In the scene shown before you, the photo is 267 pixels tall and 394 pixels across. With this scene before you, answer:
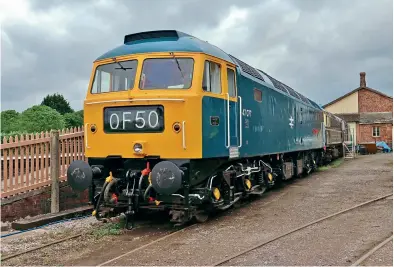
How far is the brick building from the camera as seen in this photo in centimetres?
4644

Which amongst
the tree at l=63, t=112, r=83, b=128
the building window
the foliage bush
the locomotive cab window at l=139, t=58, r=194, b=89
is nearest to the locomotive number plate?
the locomotive cab window at l=139, t=58, r=194, b=89

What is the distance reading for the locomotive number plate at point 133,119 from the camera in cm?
708

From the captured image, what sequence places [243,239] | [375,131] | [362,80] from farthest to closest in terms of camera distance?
[362,80], [375,131], [243,239]

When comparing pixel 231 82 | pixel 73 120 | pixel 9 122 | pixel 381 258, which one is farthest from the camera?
pixel 73 120

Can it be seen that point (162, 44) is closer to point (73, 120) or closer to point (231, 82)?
point (231, 82)

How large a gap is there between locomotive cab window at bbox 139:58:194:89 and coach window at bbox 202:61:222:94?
0.29 m

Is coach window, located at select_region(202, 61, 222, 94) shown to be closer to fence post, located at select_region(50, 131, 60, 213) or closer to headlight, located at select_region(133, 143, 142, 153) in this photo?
headlight, located at select_region(133, 143, 142, 153)

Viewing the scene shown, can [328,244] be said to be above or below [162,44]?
below

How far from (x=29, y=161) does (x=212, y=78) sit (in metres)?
4.09

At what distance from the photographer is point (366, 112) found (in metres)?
51.7

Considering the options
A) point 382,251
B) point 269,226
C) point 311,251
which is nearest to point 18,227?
point 269,226

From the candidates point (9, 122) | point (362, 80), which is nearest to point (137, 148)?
point (9, 122)

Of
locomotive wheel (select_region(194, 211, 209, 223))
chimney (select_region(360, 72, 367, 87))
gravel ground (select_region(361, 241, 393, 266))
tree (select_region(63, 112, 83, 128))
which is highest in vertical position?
chimney (select_region(360, 72, 367, 87))

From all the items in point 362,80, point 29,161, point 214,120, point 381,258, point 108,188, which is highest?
point 362,80
